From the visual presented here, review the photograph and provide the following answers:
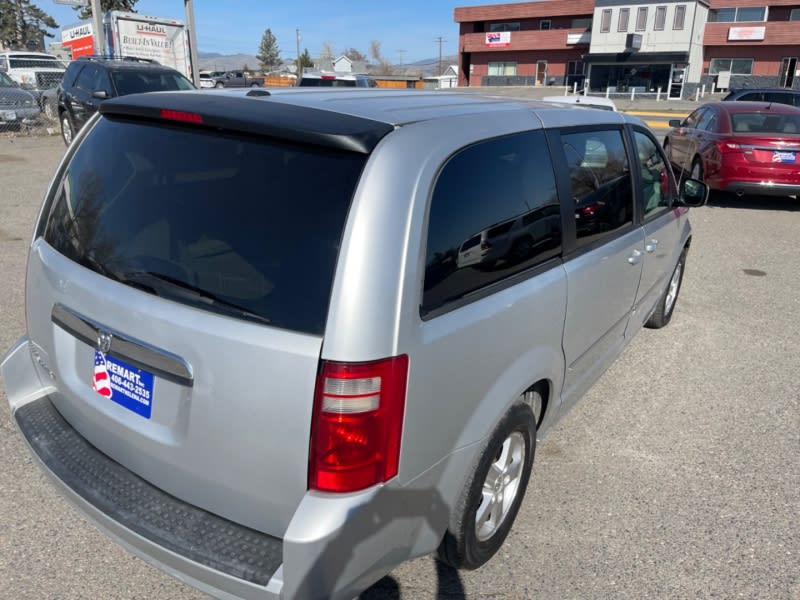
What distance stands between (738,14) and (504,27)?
69.0 ft

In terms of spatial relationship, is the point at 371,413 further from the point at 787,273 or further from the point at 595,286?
the point at 787,273

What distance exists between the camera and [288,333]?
5.79 ft

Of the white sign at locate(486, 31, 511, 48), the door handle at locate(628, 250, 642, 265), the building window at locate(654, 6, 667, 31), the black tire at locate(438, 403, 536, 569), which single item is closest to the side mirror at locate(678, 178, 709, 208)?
the door handle at locate(628, 250, 642, 265)

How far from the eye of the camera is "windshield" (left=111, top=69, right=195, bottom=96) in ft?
41.2

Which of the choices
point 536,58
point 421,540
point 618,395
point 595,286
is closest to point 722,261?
point 618,395

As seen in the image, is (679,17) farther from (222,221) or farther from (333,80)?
(222,221)

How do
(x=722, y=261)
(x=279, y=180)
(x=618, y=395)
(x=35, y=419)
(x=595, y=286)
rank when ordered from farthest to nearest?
(x=722, y=261)
(x=618, y=395)
(x=595, y=286)
(x=35, y=419)
(x=279, y=180)

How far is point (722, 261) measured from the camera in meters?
7.37

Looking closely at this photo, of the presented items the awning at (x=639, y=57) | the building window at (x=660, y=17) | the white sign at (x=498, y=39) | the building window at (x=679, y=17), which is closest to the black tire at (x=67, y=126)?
the awning at (x=639, y=57)

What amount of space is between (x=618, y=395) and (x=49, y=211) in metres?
3.44

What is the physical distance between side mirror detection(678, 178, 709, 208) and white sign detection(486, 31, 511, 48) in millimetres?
62323

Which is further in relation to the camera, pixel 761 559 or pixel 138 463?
pixel 761 559

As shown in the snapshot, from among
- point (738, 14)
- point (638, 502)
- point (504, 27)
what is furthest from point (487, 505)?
point (504, 27)

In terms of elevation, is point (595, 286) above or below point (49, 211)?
below
